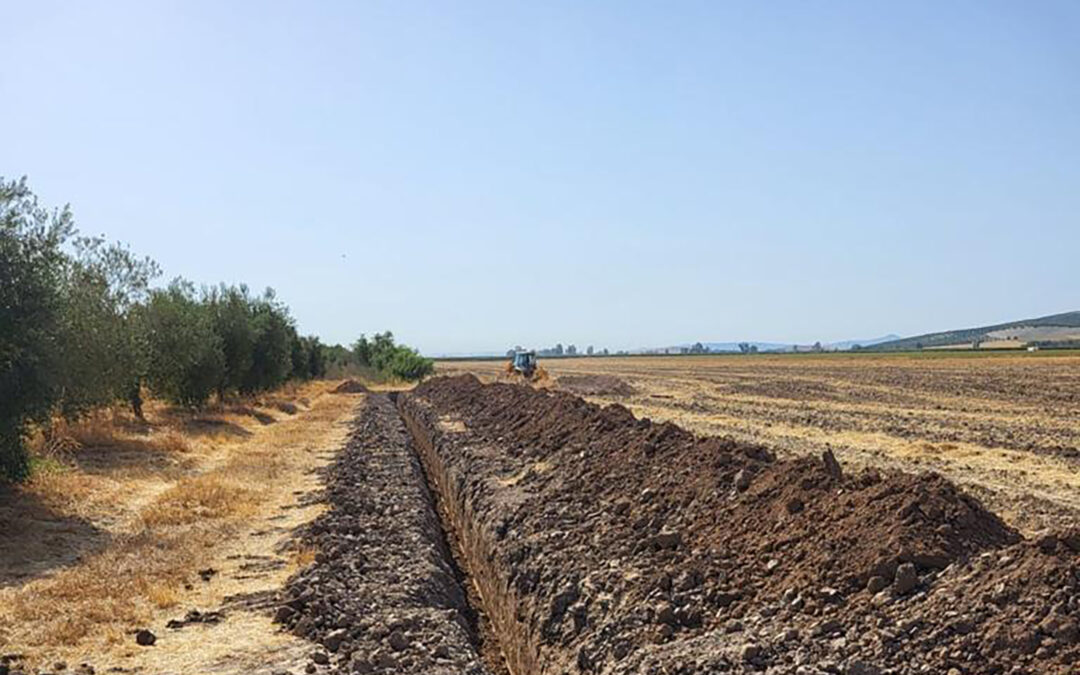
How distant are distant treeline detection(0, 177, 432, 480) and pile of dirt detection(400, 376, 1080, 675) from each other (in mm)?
8416

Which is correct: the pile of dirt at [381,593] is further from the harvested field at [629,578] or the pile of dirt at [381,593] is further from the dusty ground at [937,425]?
the dusty ground at [937,425]

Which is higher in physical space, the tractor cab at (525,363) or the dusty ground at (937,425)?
the tractor cab at (525,363)

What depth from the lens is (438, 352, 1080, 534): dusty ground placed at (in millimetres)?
15677

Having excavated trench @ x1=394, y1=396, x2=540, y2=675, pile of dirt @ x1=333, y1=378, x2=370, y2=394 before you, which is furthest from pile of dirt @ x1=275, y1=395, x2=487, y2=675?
pile of dirt @ x1=333, y1=378, x2=370, y2=394

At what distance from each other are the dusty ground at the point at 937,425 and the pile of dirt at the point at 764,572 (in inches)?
161

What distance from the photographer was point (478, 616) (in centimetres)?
1335

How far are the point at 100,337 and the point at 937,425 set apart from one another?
2288 centimetres

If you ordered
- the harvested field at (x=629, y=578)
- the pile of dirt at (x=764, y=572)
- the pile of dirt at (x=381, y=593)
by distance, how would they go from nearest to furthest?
the pile of dirt at (x=764, y=572), the harvested field at (x=629, y=578), the pile of dirt at (x=381, y=593)

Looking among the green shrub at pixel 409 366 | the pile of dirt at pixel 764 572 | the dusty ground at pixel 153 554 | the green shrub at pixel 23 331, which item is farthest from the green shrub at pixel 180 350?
the green shrub at pixel 409 366

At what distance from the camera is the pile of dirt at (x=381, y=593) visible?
30.3 feet

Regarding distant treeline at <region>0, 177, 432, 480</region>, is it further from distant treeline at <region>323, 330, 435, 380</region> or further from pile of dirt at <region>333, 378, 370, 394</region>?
distant treeline at <region>323, 330, 435, 380</region>

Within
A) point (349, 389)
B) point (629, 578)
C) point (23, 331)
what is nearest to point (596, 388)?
point (349, 389)

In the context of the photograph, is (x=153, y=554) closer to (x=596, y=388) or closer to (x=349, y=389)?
(x=596, y=388)

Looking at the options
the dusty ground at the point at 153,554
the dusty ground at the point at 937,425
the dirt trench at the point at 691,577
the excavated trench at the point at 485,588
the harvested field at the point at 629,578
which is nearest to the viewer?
the dirt trench at the point at 691,577
